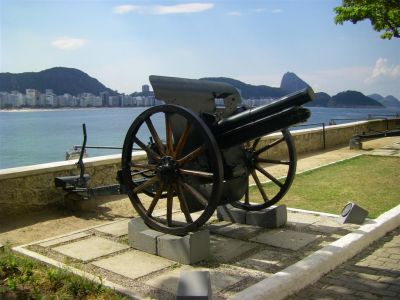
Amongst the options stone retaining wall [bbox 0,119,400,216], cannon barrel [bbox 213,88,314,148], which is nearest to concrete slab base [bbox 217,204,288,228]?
cannon barrel [bbox 213,88,314,148]

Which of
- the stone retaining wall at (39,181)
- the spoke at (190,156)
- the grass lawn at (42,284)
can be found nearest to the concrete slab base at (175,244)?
the spoke at (190,156)

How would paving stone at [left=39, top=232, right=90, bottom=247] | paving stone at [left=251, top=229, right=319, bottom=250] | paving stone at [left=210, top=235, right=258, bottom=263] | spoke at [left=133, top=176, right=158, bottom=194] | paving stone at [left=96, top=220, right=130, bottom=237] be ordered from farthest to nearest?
paving stone at [left=96, top=220, right=130, bottom=237] < paving stone at [left=39, top=232, right=90, bottom=247] < paving stone at [left=251, top=229, right=319, bottom=250] < spoke at [left=133, top=176, right=158, bottom=194] < paving stone at [left=210, top=235, right=258, bottom=263]

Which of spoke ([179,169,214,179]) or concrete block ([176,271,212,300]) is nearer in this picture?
concrete block ([176,271,212,300])

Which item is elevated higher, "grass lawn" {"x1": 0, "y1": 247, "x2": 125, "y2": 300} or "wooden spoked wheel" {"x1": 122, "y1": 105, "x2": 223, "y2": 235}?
"wooden spoked wheel" {"x1": 122, "y1": 105, "x2": 223, "y2": 235}

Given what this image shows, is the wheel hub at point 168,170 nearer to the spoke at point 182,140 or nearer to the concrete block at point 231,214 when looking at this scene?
the spoke at point 182,140

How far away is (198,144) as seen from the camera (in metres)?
5.46

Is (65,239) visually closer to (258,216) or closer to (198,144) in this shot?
(198,144)

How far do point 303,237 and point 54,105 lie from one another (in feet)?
341

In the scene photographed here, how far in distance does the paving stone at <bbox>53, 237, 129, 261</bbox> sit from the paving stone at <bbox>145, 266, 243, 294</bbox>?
3.21ft

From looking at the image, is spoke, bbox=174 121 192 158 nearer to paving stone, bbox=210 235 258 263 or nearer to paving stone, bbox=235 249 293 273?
paving stone, bbox=210 235 258 263

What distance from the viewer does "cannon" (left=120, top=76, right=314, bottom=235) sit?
4.88m

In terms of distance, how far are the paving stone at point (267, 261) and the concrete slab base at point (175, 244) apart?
1.36 feet

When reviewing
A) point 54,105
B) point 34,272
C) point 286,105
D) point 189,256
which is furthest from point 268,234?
point 54,105

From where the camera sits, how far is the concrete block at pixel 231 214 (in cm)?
641
